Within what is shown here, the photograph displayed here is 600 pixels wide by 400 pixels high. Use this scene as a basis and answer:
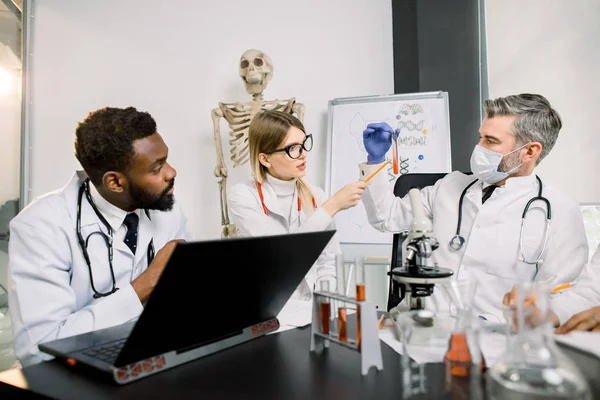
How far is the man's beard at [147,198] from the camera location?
54.7 inches

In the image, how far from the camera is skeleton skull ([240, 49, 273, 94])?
112 inches

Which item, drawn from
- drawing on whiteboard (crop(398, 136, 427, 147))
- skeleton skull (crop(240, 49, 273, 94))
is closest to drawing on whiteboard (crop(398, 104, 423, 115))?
drawing on whiteboard (crop(398, 136, 427, 147))

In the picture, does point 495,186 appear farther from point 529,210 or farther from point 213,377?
point 213,377

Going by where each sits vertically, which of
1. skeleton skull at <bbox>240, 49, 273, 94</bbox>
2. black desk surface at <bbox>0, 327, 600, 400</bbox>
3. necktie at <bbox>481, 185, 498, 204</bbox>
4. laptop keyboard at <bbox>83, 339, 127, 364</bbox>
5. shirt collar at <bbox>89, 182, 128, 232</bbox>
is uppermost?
skeleton skull at <bbox>240, 49, 273, 94</bbox>

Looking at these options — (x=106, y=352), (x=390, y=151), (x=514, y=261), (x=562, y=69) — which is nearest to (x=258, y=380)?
(x=106, y=352)

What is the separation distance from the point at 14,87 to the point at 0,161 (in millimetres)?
553

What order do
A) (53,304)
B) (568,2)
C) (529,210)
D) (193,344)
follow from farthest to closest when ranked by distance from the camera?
1. (568,2)
2. (529,210)
3. (53,304)
4. (193,344)

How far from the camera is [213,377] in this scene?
75cm

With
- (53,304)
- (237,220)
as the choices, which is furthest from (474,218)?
(53,304)

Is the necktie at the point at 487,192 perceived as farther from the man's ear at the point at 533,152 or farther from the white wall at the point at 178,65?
the white wall at the point at 178,65

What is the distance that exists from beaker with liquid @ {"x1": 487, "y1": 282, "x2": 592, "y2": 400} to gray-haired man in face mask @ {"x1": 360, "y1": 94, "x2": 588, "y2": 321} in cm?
102

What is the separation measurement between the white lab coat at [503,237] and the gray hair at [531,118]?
16cm

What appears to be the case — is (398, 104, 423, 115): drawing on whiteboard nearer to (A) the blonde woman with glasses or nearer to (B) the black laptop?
(A) the blonde woman with glasses

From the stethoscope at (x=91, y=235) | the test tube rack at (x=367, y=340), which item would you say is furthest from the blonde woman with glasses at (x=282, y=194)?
the test tube rack at (x=367, y=340)
